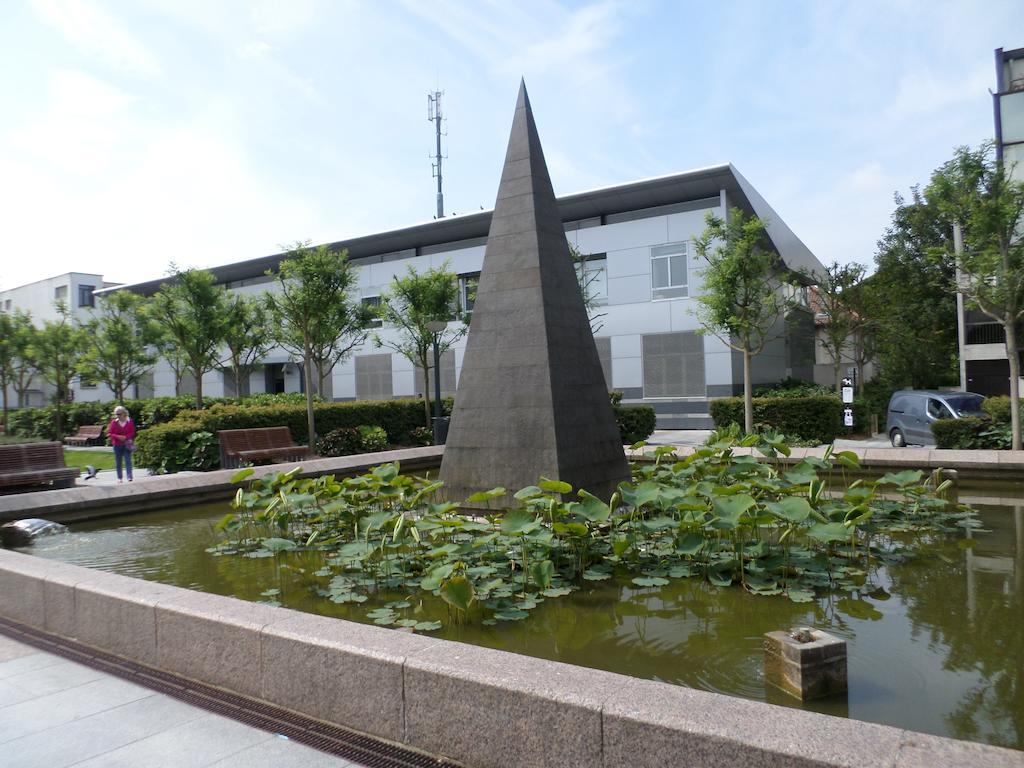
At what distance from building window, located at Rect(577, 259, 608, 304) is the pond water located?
1975 centimetres

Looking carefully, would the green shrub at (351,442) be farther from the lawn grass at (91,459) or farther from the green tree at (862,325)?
the green tree at (862,325)

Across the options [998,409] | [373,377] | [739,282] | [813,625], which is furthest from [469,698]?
[373,377]

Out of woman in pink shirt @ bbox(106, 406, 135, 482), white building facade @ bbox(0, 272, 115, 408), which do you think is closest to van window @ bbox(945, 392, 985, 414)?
woman in pink shirt @ bbox(106, 406, 135, 482)

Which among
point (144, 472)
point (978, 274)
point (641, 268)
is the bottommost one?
point (144, 472)

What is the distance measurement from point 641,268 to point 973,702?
22.8 m

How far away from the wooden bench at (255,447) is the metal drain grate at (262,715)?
33.5ft

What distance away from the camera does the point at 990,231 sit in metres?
12.9

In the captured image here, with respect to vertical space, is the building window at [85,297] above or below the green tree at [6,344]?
above

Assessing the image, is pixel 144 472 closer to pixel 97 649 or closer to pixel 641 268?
pixel 97 649

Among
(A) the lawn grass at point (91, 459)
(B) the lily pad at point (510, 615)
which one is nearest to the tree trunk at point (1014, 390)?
(B) the lily pad at point (510, 615)

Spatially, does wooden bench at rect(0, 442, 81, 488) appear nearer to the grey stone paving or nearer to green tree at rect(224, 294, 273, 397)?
the grey stone paving

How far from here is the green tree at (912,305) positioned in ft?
91.4

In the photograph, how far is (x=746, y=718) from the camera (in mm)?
2365

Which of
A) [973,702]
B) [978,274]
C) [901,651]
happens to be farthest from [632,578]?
[978,274]
